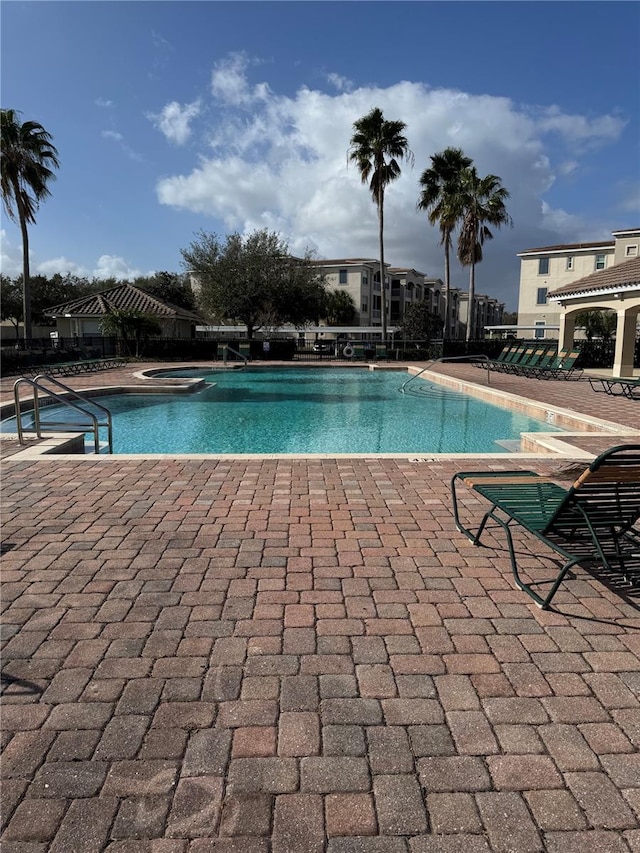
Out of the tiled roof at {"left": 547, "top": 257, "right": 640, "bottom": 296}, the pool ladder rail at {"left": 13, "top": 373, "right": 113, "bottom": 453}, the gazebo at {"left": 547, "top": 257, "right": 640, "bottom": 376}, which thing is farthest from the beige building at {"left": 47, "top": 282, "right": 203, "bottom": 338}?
the pool ladder rail at {"left": 13, "top": 373, "right": 113, "bottom": 453}

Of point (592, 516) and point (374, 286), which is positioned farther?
point (374, 286)

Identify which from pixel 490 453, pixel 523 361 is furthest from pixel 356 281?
pixel 490 453

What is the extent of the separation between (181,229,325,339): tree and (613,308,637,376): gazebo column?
60.5 ft

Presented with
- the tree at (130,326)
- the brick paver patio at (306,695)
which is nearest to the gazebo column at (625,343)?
the brick paver patio at (306,695)

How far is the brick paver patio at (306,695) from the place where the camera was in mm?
1821

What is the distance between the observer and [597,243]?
44531mm

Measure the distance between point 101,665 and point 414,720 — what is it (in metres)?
1.49

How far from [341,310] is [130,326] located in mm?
37780

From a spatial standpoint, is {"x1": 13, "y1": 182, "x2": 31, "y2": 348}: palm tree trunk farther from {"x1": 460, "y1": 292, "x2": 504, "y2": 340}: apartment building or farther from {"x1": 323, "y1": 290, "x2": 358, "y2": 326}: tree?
{"x1": 460, "y1": 292, "x2": 504, "y2": 340}: apartment building

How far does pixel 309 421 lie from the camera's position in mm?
12867

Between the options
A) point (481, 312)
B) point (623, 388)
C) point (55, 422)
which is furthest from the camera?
point (481, 312)

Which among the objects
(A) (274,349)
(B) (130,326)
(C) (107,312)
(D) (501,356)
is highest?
(C) (107,312)

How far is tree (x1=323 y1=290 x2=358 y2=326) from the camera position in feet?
207

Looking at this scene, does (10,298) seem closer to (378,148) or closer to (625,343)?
(378,148)
